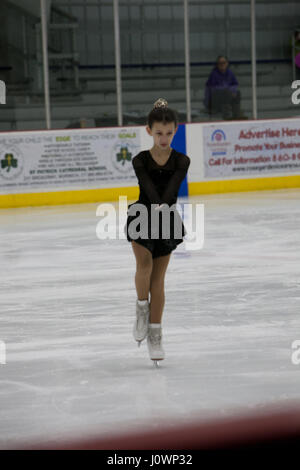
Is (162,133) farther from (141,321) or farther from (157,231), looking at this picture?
(141,321)

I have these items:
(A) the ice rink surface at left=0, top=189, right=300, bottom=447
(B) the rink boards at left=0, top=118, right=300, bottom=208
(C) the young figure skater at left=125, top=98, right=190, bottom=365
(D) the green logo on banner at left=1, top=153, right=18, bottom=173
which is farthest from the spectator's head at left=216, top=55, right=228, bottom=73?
(C) the young figure skater at left=125, top=98, right=190, bottom=365

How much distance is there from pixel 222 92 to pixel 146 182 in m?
9.69

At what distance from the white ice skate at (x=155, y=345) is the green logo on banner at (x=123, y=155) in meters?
8.39

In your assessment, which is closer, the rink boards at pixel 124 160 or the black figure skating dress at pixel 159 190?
the black figure skating dress at pixel 159 190

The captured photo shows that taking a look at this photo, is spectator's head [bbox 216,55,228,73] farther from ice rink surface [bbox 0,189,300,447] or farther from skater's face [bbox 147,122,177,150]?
skater's face [bbox 147,122,177,150]

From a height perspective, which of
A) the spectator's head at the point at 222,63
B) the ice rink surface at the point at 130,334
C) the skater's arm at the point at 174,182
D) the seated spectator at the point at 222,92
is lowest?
the ice rink surface at the point at 130,334

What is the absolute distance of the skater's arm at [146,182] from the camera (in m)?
3.54

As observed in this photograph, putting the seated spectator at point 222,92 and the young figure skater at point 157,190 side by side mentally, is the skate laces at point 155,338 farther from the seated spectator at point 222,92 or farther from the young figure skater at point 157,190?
the seated spectator at point 222,92

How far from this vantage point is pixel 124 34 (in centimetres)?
1291

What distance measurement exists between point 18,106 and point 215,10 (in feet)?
13.1

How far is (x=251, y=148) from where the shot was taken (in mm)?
12945

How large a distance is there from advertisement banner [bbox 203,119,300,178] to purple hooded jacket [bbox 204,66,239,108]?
57cm

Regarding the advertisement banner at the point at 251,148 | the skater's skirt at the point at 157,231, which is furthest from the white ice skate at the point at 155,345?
the advertisement banner at the point at 251,148

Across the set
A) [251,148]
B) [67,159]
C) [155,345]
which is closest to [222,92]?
[251,148]
